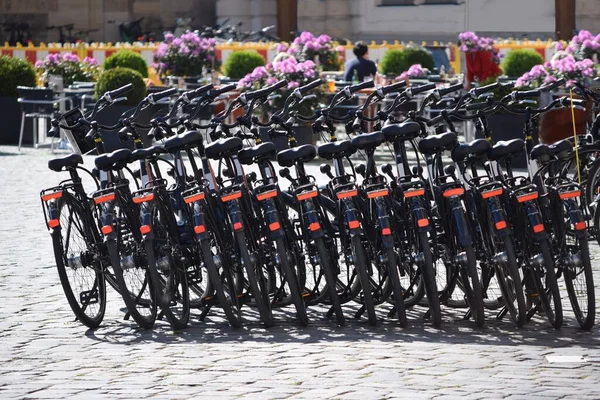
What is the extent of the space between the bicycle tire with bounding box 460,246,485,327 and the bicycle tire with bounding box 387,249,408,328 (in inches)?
13.5

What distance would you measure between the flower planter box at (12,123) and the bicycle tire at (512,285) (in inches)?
566

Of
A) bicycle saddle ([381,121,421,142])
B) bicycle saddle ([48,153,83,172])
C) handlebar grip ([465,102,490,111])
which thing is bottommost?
bicycle saddle ([48,153,83,172])

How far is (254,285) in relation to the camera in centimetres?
796

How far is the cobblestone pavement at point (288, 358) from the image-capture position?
21.6ft

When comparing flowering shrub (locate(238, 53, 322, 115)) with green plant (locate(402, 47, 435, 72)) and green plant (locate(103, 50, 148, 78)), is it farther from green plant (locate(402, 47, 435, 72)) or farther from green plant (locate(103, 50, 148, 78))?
green plant (locate(103, 50, 148, 78))

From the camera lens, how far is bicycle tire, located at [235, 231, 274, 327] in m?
7.93

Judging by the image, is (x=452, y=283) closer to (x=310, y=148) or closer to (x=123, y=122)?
(x=310, y=148)

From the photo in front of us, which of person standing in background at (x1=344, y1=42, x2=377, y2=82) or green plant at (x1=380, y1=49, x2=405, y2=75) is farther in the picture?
green plant at (x1=380, y1=49, x2=405, y2=75)

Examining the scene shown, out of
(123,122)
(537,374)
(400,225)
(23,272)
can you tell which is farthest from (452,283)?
(23,272)

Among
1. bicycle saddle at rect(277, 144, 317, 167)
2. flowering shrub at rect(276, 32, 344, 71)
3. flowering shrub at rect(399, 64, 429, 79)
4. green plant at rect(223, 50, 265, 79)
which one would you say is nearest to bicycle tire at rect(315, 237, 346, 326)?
bicycle saddle at rect(277, 144, 317, 167)

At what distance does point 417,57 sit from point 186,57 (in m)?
3.76

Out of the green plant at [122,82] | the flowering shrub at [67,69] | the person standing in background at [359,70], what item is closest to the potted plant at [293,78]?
the green plant at [122,82]

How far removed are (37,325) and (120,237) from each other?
67cm

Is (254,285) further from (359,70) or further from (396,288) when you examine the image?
(359,70)
